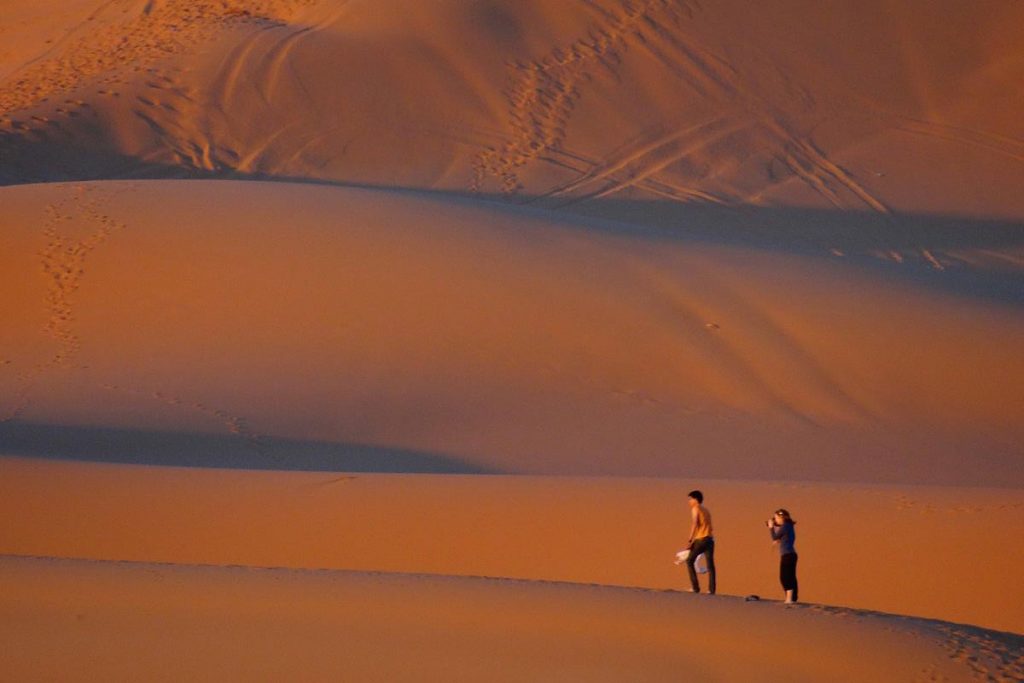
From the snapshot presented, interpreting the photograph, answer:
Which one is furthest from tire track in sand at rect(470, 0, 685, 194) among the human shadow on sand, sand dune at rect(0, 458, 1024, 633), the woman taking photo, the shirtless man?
the woman taking photo

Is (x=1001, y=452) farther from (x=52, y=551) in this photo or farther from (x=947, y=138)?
(x=947, y=138)

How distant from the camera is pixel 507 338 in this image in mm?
17219

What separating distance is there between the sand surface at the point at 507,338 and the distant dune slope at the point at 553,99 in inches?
4.3

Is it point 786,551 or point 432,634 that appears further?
point 786,551

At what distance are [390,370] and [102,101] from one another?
16.5 metres

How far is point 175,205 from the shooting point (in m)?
20.5

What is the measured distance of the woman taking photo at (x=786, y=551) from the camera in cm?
877

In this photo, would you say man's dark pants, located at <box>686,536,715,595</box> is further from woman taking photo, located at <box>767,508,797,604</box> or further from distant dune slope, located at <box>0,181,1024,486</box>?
distant dune slope, located at <box>0,181,1024,486</box>

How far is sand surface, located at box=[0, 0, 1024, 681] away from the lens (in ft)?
23.5

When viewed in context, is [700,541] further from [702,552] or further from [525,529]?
[525,529]

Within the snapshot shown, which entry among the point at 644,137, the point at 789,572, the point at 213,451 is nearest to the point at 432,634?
the point at 789,572

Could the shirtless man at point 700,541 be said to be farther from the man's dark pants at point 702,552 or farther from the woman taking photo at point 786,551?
the woman taking photo at point 786,551

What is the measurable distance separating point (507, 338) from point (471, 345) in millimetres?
500

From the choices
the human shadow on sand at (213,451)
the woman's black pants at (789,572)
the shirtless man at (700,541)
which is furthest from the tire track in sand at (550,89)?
the woman's black pants at (789,572)
